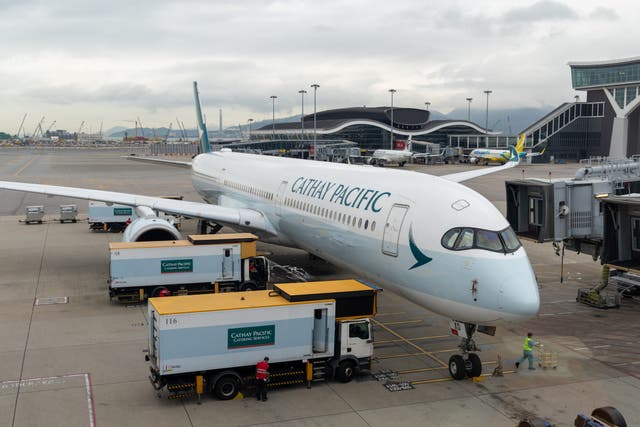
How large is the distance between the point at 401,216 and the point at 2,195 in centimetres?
5663

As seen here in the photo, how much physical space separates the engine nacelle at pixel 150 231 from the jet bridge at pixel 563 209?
13.5 meters

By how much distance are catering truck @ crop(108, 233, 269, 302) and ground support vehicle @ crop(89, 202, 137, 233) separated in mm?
17597

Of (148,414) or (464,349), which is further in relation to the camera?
(464,349)

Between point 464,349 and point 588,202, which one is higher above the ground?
point 588,202

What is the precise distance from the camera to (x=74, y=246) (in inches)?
1340

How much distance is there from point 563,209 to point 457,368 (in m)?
10.2

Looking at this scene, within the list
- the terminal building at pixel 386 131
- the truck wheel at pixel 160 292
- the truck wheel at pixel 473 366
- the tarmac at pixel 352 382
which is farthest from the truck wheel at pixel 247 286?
the terminal building at pixel 386 131

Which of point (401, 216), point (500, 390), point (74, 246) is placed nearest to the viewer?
point (500, 390)

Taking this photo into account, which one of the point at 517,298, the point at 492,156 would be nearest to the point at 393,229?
the point at 517,298

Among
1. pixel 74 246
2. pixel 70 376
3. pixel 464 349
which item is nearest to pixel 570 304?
pixel 464 349

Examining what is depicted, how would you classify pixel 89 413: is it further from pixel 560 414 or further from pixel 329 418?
pixel 560 414

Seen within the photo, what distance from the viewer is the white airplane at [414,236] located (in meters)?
14.0

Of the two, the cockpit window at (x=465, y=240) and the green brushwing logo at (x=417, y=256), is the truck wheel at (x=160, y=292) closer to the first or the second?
the green brushwing logo at (x=417, y=256)

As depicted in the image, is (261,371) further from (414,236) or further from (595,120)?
(595,120)
